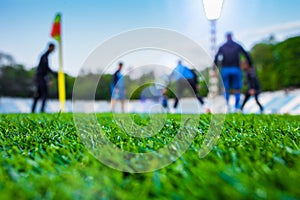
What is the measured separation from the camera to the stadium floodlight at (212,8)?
161 inches

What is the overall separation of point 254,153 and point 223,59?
21.8 ft

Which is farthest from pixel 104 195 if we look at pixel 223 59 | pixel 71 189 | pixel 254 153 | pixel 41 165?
pixel 223 59

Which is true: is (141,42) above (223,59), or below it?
below

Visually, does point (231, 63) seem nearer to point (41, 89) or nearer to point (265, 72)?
point (41, 89)

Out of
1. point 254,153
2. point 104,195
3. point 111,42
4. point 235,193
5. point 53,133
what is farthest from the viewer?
point 53,133

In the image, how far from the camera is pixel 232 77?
8.10 m

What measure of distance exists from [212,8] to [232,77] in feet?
13.5

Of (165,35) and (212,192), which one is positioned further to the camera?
(165,35)

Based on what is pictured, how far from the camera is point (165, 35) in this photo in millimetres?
2037

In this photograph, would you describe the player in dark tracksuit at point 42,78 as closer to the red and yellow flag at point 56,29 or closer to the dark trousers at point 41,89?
the dark trousers at point 41,89

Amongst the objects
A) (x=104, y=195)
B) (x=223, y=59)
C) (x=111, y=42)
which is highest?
(x=223, y=59)

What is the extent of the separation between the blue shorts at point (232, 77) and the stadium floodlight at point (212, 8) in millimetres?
3822

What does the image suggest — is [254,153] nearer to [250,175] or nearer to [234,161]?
[234,161]

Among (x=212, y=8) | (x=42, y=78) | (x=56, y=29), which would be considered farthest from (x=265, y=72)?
(x=212, y=8)
